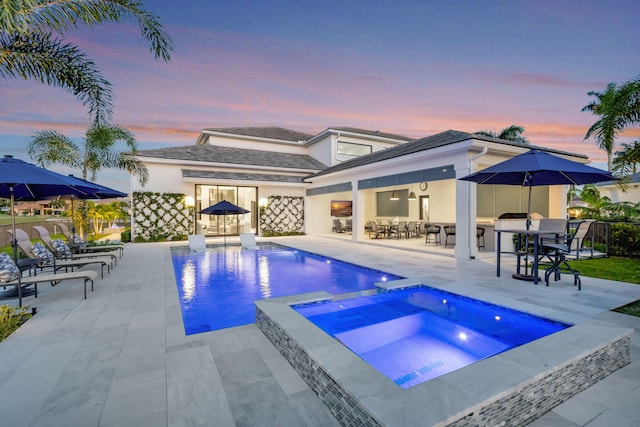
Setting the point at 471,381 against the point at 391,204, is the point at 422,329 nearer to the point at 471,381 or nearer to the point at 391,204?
the point at 471,381

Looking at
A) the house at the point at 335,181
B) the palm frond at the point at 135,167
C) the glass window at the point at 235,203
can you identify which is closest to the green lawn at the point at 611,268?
the house at the point at 335,181

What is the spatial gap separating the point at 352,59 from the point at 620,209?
42.1 feet

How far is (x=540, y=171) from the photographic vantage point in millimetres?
6699

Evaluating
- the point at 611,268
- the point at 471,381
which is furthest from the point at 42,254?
the point at 611,268

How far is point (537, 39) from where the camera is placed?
12438mm

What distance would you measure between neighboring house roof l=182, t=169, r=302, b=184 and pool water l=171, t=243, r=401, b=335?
5.61 metres

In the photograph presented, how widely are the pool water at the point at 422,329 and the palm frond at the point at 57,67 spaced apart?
639 centimetres

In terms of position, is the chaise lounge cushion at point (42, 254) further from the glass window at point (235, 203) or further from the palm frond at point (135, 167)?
the glass window at point (235, 203)

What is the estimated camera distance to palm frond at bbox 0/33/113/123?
526 centimetres

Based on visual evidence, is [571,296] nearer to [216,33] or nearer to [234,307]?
[234,307]

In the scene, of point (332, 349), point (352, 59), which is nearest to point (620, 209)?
point (352, 59)

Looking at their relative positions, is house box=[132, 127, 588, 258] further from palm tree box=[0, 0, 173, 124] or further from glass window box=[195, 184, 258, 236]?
palm tree box=[0, 0, 173, 124]

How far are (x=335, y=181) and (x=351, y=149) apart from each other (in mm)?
7070

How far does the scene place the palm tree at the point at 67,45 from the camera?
4.82 m
